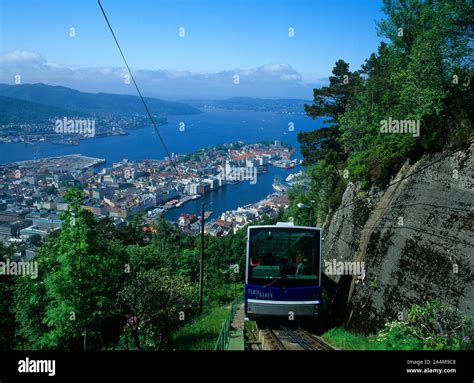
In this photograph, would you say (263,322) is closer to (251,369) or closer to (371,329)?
(371,329)

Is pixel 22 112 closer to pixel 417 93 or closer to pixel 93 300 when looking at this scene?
pixel 93 300

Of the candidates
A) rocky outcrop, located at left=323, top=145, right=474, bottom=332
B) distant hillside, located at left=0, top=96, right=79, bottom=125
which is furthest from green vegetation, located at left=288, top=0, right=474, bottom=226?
distant hillside, located at left=0, top=96, right=79, bottom=125

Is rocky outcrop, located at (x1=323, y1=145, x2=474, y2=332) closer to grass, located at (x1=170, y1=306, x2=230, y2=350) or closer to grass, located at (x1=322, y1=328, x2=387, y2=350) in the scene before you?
grass, located at (x1=322, y1=328, x2=387, y2=350)

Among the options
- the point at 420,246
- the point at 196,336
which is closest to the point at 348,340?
the point at 420,246

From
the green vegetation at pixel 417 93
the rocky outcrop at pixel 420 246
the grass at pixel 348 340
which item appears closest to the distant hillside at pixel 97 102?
the green vegetation at pixel 417 93

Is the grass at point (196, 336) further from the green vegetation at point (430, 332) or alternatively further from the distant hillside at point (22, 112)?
the distant hillside at point (22, 112)

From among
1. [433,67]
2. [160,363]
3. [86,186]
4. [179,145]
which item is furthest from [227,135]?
[160,363]
